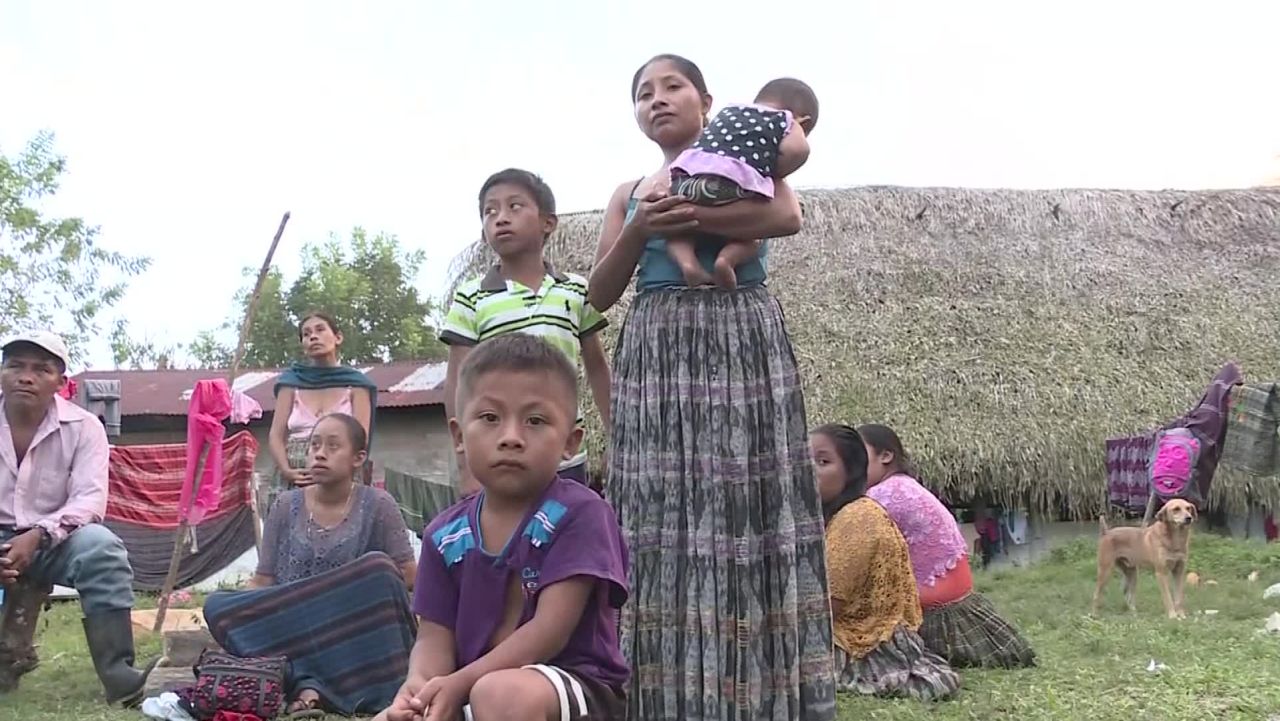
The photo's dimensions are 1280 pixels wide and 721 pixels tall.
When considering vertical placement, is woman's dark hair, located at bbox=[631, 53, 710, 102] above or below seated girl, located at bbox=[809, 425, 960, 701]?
above

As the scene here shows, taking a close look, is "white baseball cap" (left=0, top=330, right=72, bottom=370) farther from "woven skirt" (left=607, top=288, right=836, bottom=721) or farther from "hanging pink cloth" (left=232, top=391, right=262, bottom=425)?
"hanging pink cloth" (left=232, top=391, right=262, bottom=425)

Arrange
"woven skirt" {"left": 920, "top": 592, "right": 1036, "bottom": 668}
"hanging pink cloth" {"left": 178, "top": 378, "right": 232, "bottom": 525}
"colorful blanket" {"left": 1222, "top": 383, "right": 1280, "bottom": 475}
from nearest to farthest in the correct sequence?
"woven skirt" {"left": 920, "top": 592, "right": 1036, "bottom": 668} → "hanging pink cloth" {"left": 178, "top": 378, "right": 232, "bottom": 525} → "colorful blanket" {"left": 1222, "top": 383, "right": 1280, "bottom": 475}

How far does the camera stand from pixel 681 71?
290cm

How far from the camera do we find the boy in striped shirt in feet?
10.6

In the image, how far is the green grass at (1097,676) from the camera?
10.5ft

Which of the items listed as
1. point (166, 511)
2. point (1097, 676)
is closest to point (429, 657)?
point (1097, 676)

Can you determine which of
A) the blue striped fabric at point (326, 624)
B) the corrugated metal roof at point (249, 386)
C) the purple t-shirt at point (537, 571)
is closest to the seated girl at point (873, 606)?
the blue striped fabric at point (326, 624)

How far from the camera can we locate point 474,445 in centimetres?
207

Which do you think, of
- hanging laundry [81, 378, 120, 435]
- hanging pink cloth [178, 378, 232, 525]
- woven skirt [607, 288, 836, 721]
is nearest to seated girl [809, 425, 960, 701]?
woven skirt [607, 288, 836, 721]

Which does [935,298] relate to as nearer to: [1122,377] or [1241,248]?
[1122,377]

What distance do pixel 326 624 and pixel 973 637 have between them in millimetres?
2364

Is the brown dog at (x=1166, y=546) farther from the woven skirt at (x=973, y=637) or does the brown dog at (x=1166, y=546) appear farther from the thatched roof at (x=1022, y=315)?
the thatched roof at (x=1022, y=315)

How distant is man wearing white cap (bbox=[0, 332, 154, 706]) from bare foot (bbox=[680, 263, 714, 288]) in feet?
8.79

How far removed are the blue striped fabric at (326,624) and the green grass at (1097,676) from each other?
0.47 meters
